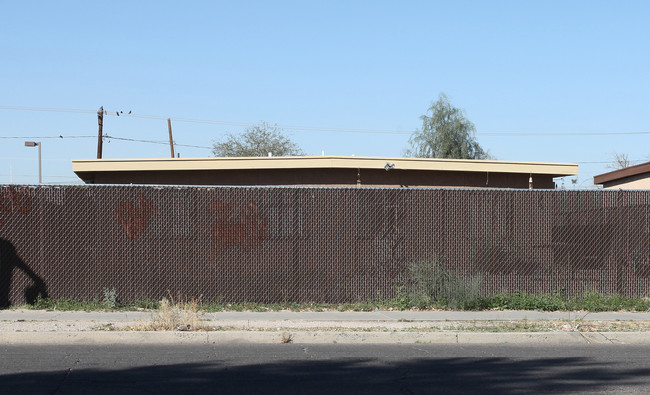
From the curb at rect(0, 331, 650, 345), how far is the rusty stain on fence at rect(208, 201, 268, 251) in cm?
324

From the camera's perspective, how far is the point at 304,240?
1360 centimetres

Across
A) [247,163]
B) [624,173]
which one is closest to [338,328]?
[247,163]

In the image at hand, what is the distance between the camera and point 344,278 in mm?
13617

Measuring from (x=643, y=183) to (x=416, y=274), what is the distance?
11.6 m

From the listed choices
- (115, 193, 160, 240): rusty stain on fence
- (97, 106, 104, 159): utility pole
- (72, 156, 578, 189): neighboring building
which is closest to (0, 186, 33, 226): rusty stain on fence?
(115, 193, 160, 240): rusty stain on fence

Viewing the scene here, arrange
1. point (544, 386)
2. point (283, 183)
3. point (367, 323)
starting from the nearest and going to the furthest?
point (544, 386) < point (367, 323) < point (283, 183)

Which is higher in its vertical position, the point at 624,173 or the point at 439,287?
the point at 624,173

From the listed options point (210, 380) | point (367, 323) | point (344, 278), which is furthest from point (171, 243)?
point (210, 380)

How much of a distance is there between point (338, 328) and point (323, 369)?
2767 millimetres

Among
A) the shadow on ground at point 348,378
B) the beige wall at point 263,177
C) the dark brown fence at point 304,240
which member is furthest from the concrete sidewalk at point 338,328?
the beige wall at point 263,177

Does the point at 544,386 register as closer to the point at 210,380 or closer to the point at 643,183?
the point at 210,380

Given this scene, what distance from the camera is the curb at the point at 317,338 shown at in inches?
406

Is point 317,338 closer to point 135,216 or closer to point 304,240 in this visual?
point 304,240

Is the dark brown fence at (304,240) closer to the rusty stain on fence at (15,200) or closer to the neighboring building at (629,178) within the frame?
the rusty stain on fence at (15,200)
